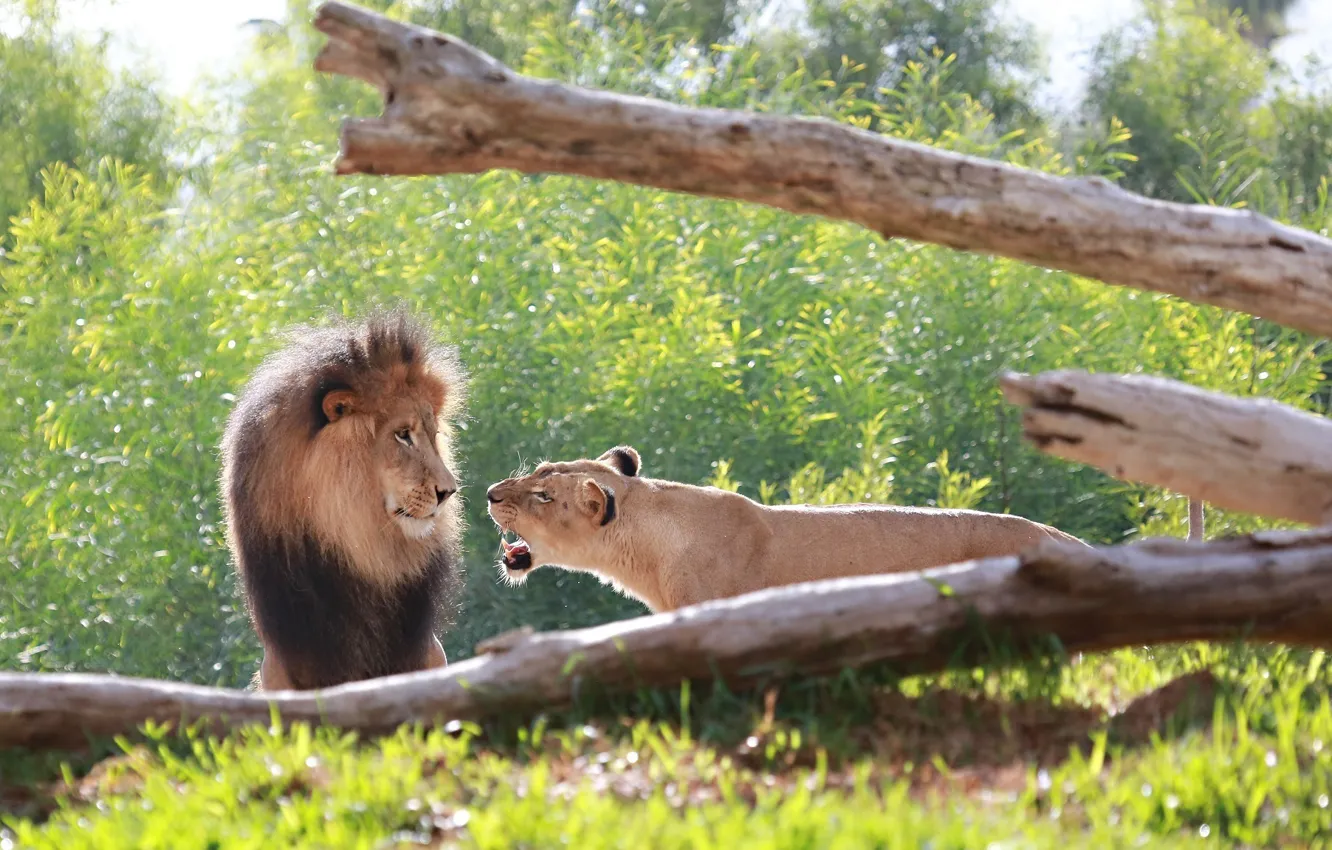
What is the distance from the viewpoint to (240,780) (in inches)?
147

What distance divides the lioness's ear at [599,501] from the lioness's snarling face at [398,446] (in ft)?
2.88

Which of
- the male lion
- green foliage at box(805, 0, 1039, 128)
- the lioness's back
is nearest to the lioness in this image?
the lioness's back

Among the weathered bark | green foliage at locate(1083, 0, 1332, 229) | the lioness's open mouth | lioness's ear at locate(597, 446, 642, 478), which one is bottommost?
the lioness's open mouth

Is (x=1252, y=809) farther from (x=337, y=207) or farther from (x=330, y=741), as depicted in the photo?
(x=337, y=207)

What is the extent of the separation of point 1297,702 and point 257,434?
3496 mm

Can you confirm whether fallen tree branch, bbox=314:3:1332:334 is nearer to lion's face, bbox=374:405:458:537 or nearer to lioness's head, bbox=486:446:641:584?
lion's face, bbox=374:405:458:537

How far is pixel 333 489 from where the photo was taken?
573 cm

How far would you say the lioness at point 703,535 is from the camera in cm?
636

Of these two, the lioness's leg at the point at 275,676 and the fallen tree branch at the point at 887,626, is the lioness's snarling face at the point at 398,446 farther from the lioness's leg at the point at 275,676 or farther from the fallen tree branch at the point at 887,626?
the fallen tree branch at the point at 887,626

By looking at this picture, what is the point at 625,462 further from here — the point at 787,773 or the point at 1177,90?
the point at 1177,90

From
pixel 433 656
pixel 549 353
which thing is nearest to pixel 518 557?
pixel 433 656

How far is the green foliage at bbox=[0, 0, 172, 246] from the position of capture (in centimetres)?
1788

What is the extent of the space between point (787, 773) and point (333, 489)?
8.27 feet

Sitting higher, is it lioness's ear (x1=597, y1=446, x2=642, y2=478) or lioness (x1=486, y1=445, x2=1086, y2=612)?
lioness's ear (x1=597, y1=446, x2=642, y2=478)
